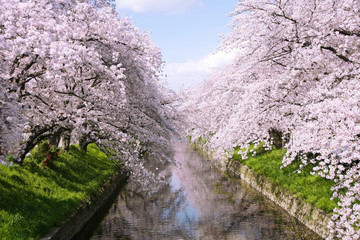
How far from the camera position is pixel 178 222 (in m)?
16.5

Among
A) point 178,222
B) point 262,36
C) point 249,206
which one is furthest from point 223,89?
point 178,222

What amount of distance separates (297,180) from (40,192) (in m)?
12.6

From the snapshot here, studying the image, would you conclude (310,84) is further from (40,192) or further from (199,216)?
(40,192)

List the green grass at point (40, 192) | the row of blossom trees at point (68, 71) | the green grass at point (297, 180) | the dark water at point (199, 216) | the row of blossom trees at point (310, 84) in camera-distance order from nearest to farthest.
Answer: the row of blossom trees at point (310, 84) → the row of blossom trees at point (68, 71) → the green grass at point (40, 192) → the dark water at point (199, 216) → the green grass at point (297, 180)

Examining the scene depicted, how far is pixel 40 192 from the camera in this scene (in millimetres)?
14492

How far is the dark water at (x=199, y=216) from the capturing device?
14594 millimetres

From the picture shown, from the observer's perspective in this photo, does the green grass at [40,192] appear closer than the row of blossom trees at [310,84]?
No

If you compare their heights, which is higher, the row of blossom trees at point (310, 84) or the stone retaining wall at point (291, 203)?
the row of blossom trees at point (310, 84)

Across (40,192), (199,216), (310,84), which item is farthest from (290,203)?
(40,192)

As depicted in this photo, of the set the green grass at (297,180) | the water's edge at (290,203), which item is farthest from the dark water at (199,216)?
the green grass at (297,180)

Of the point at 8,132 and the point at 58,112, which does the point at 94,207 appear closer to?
the point at 58,112

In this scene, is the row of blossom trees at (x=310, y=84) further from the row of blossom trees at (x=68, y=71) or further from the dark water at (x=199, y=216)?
the row of blossom trees at (x=68, y=71)

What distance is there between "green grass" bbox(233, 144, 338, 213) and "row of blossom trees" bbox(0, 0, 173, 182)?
658cm

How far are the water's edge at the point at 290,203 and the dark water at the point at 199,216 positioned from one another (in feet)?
1.08
